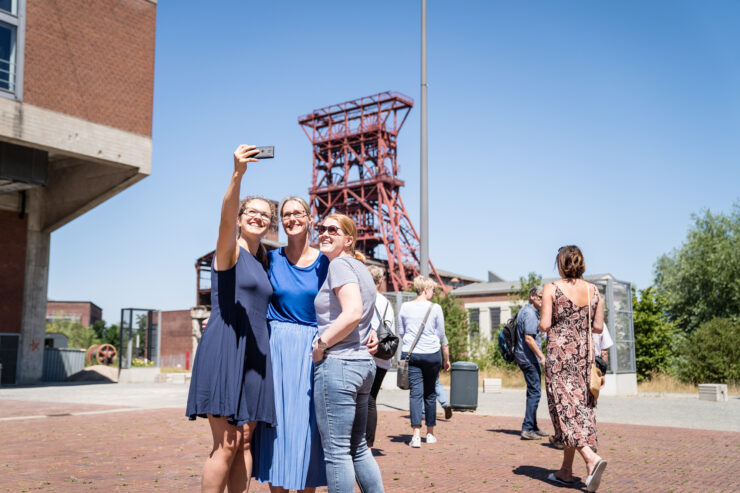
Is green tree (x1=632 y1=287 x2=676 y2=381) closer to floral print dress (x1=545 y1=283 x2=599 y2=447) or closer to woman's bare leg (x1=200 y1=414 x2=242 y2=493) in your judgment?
floral print dress (x1=545 y1=283 x2=599 y2=447)

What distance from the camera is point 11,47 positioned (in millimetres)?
21266

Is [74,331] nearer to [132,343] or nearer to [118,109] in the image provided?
[132,343]

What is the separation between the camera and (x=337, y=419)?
3.39 meters

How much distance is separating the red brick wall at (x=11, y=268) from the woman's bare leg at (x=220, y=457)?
2592 cm

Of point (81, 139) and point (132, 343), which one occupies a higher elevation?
point (81, 139)

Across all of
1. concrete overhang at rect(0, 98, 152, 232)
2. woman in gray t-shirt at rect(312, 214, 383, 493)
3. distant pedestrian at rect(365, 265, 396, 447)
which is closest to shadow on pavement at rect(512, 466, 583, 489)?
distant pedestrian at rect(365, 265, 396, 447)

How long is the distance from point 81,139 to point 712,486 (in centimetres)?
2199

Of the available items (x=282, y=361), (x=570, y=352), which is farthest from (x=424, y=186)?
(x=282, y=361)

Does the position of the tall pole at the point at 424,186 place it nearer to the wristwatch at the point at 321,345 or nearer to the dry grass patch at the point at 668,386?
the wristwatch at the point at 321,345

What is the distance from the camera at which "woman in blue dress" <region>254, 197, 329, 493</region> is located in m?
3.54

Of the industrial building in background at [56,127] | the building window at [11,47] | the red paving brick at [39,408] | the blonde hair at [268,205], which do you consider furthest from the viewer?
the industrial building in background at [56,127]

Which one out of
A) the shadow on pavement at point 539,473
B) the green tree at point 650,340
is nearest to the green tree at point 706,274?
the green tree at point 650,340

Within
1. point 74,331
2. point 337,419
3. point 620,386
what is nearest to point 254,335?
point 337,419

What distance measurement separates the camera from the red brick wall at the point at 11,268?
84.8 ft
